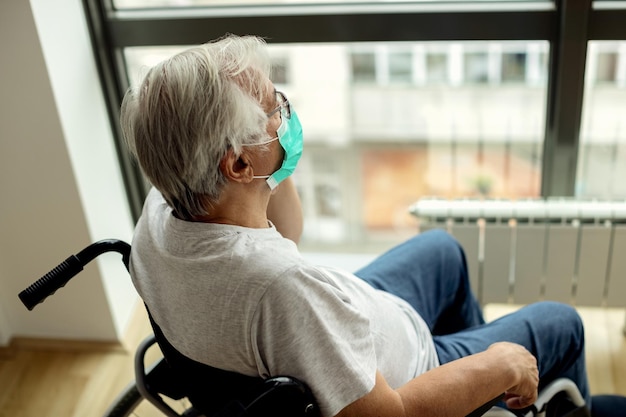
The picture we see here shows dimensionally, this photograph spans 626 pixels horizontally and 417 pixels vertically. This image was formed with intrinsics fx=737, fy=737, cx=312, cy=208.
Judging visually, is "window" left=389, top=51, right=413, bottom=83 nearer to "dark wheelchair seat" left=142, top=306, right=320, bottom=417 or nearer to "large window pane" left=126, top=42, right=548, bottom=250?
"large window pane" left=126, top=42, right=548, bottom=250

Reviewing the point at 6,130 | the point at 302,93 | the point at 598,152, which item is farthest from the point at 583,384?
the point at 6,130

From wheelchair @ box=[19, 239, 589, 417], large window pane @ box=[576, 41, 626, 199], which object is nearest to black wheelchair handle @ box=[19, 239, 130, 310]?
wheelchair @ box=[19, 239, 589, 417]

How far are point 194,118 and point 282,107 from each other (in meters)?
0.19

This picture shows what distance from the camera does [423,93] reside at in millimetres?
2326

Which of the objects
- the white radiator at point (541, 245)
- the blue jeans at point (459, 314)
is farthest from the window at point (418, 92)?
the blue jeans at point (459, 314)

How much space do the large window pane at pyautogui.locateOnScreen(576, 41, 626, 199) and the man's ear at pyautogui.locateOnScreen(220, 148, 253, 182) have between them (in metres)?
1.22

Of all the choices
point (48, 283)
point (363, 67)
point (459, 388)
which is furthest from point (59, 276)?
point (363, 67)

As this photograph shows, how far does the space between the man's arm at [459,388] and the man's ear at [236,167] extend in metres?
0.40

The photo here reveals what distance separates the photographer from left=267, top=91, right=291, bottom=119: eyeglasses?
123 cm

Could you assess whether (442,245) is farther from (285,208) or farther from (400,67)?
(400,67)

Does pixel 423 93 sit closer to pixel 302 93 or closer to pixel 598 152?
pixel 302 93

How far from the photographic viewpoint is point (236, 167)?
3.89ft

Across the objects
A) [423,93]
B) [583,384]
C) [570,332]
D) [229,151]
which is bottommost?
[583,384]

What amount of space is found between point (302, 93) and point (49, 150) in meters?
0.83
